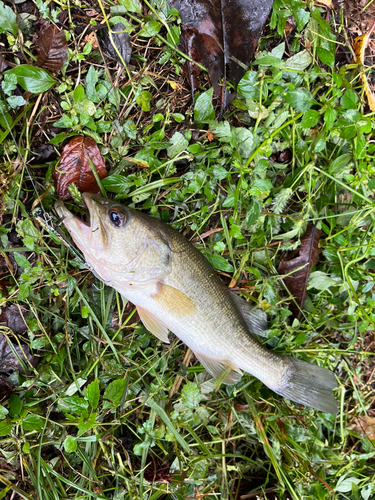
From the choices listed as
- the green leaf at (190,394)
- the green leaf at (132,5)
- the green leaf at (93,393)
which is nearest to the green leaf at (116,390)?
the green leaf at (93,393)

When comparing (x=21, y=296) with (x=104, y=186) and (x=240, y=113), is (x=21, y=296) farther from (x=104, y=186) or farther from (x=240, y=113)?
(x=240, y=113)

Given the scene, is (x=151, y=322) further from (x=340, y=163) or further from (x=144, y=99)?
(x=340, y=163)

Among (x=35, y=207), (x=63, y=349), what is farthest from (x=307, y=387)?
(x=35, y=207)

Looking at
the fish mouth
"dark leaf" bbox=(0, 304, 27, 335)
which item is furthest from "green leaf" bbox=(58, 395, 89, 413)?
→ the fish mouth

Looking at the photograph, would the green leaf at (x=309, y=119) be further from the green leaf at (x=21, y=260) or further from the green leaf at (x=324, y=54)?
the green leaf at (x=21, y=260)

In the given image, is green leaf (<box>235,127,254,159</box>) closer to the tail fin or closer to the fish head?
the fish head

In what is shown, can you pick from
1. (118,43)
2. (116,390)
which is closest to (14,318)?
(116,390)
